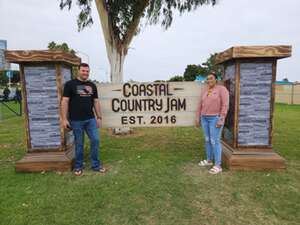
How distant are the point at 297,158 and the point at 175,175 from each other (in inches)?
95.4

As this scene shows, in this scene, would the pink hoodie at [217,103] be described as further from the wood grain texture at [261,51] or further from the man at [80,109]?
the man at [80,109]

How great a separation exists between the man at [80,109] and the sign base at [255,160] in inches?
83.0

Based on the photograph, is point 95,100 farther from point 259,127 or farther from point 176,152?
point 259,127

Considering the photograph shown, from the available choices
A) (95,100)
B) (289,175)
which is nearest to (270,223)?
(289,175)

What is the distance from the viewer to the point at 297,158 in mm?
4180

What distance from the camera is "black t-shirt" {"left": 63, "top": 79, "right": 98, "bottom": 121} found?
3332 mm

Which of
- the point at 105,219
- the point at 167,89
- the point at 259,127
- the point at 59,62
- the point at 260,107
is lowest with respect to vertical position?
the point at 105,219

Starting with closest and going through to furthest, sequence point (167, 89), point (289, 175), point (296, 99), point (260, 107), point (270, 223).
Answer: point (270, 223), point (289, 175), point (260, 107), point (167, 89), point (296, 99)

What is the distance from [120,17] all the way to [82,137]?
15.2ft

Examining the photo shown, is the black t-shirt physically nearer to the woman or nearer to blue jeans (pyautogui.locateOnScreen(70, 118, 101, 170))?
blue jeans (pyautogui.locateOnScreen(70, 118, 101, 170))

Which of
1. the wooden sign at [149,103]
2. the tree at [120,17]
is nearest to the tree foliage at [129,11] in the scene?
the tree at [120,17]

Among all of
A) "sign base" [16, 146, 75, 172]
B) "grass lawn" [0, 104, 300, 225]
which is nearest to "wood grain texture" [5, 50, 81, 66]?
"sign base" [16, 146, 75, 172]

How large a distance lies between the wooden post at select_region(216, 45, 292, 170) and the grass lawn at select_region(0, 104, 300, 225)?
0.76ft

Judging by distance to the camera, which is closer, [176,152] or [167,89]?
[167,89]
